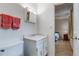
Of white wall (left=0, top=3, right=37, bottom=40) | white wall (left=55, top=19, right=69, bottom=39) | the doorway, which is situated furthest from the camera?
white wall (left=55, top=19, right=69, bottom=39)

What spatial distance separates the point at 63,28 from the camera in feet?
8.57

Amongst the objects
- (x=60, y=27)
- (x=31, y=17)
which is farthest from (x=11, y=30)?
(x=60, y=27)

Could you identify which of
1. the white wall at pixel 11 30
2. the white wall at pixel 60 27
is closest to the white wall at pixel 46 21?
the white wall at pixel 60 27

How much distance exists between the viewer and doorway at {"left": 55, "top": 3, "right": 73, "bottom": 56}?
7.43ft

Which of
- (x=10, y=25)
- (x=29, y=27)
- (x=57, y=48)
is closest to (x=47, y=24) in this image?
(x=29, y=27)

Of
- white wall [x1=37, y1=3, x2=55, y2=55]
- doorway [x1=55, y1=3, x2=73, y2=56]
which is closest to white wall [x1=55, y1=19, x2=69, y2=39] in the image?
doorway [x1=55, y1=3, x2=73, y2=56]

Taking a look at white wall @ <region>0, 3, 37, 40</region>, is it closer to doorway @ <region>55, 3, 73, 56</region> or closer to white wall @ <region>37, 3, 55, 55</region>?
white wall @ <region>37, 3, 55, 55</region>

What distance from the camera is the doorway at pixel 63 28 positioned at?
227 centimetres

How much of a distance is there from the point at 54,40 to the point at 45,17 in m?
0.58

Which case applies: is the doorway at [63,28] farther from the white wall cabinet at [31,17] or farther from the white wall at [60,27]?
the white wall cabinet at [31,17]

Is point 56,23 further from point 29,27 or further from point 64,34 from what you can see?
point 29,27

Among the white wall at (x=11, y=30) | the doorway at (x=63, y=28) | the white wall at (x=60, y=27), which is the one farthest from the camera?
the white wall at (x=60, y=27)

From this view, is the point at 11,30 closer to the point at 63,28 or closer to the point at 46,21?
the point at 46,21

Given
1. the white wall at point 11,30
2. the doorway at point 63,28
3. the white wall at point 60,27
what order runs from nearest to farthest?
the white wall at point 11,30, the doorway at point 63,28, the white wall at point 60,27
